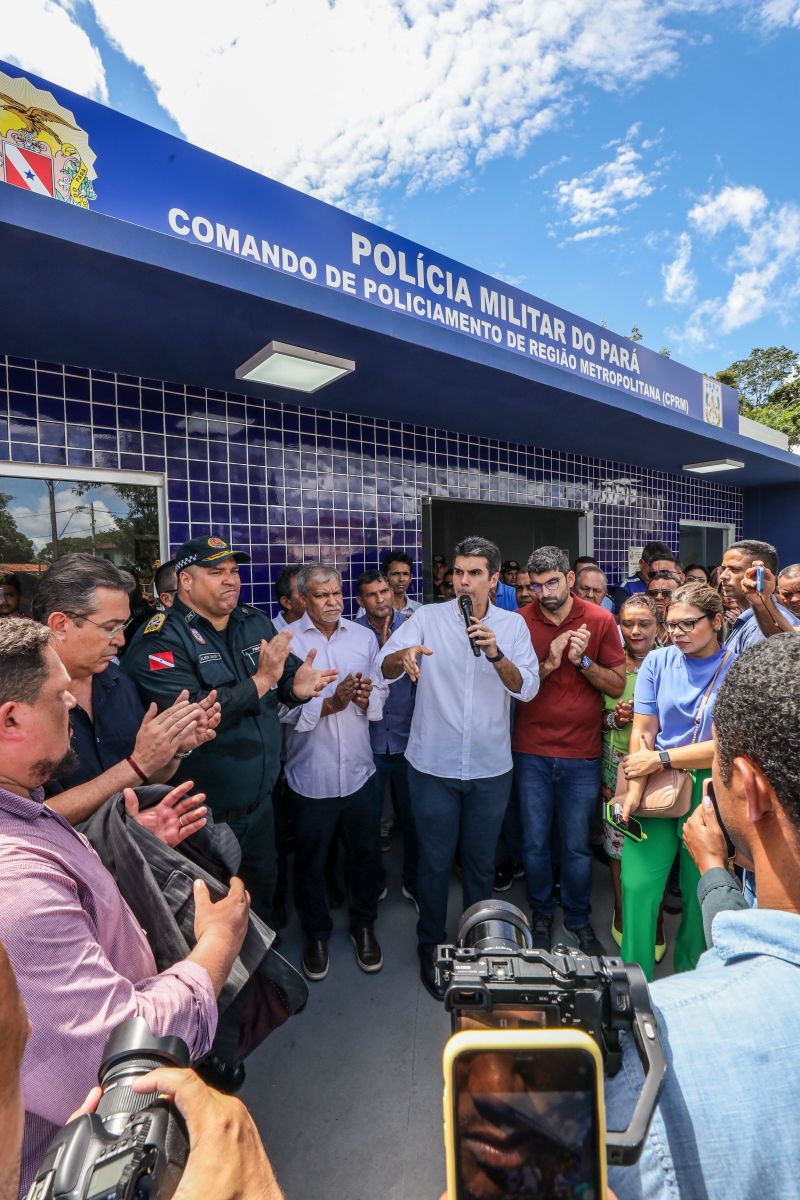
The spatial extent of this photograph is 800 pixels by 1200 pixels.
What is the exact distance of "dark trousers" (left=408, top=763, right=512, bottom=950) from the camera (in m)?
2.77

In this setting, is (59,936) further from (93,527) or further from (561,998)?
(93,527)

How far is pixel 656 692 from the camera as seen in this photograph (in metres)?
2.60

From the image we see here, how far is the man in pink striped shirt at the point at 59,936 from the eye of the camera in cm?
93

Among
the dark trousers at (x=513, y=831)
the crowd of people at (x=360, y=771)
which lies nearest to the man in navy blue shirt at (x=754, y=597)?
the crowd of people at (x=360, y=771)

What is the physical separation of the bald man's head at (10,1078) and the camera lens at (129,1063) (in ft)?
0.30

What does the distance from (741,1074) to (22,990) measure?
3.51 feet

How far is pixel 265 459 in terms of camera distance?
4.37 metres

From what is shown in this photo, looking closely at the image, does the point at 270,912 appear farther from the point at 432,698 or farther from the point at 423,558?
the point at 423,558

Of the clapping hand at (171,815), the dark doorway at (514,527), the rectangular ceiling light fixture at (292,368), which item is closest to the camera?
the clapping hand at (171,815)

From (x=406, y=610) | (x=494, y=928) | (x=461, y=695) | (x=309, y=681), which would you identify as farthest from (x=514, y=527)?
(x=494, y=928)

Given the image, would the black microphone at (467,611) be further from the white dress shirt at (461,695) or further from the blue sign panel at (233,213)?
the blue sign panel at (233,213)

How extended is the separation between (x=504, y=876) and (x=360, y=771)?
4.49ft

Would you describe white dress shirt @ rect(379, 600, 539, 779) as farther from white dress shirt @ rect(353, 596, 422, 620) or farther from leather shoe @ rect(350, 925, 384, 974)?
white dress shirt @ rect(353, 596, 422, 620)

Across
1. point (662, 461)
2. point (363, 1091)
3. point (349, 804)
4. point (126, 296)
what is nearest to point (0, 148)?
point (126, 296)
